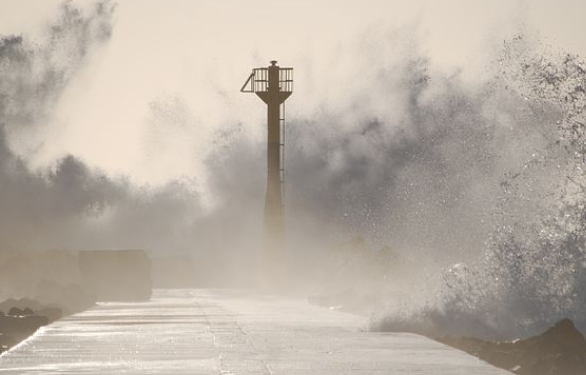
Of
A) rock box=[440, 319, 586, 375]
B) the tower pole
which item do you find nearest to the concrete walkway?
rock box=[440, 319, 586, 375]

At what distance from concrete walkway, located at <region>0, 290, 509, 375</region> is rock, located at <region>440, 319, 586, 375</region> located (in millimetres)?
453

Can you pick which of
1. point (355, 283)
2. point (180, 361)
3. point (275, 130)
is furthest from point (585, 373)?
point (275, 130)

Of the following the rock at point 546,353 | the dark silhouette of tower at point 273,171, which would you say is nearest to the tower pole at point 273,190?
the dark silhouette of tower at point 273,171

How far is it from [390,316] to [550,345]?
49.9ft

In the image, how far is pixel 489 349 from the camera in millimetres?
29188

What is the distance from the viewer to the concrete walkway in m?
26.0

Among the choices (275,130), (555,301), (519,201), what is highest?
(275,130)

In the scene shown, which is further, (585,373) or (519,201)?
(519,201)

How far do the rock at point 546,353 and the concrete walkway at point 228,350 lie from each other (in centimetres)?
45

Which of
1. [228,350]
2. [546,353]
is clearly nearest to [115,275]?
[228,350]

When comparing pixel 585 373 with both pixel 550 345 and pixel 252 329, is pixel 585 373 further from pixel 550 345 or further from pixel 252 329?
pixel 252 329

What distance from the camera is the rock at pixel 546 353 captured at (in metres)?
24.3

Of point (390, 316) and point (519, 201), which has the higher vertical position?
point (519, 201)

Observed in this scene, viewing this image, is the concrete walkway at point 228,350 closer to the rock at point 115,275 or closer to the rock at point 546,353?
the rock at point 546,353
